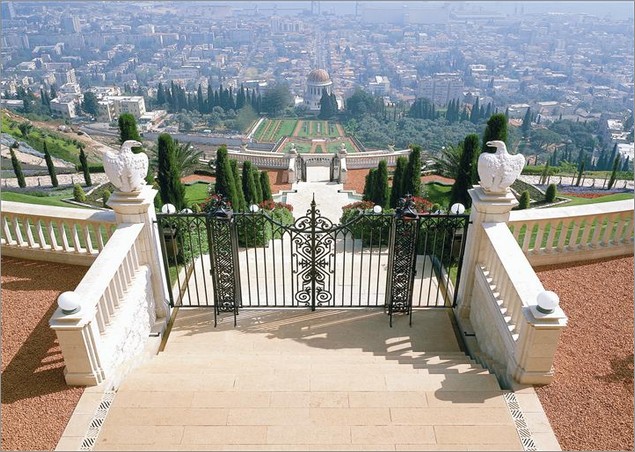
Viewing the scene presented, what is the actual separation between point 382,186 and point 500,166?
37.9 feet

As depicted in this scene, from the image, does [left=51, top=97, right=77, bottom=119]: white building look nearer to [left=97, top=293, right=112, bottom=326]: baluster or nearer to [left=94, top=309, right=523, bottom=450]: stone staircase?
[left=97, top=293, right=112, bottom=326]: baluster

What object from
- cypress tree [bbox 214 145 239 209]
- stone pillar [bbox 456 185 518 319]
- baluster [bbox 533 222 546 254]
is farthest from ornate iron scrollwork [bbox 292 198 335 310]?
cypress tree [bbox 214 145 239 209]

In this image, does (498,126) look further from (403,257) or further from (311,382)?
(311,382)

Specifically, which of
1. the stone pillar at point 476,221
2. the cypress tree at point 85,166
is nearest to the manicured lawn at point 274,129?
the cypress tree at point 85,166

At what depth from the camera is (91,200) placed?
897 inches

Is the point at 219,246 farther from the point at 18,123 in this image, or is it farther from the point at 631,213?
the point at 18,123

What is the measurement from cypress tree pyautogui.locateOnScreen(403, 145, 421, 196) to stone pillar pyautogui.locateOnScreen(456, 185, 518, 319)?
8.02 meters

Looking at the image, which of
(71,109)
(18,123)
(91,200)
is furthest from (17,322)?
(71,109)

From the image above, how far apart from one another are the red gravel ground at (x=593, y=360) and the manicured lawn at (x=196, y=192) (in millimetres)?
15855

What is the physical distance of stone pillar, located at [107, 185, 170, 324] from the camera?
20.7 ft

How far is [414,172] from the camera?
591 inches

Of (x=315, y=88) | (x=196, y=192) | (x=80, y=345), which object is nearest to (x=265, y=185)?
(x=196, y=192)

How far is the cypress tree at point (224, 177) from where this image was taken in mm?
14719

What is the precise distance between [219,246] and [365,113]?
368ft
